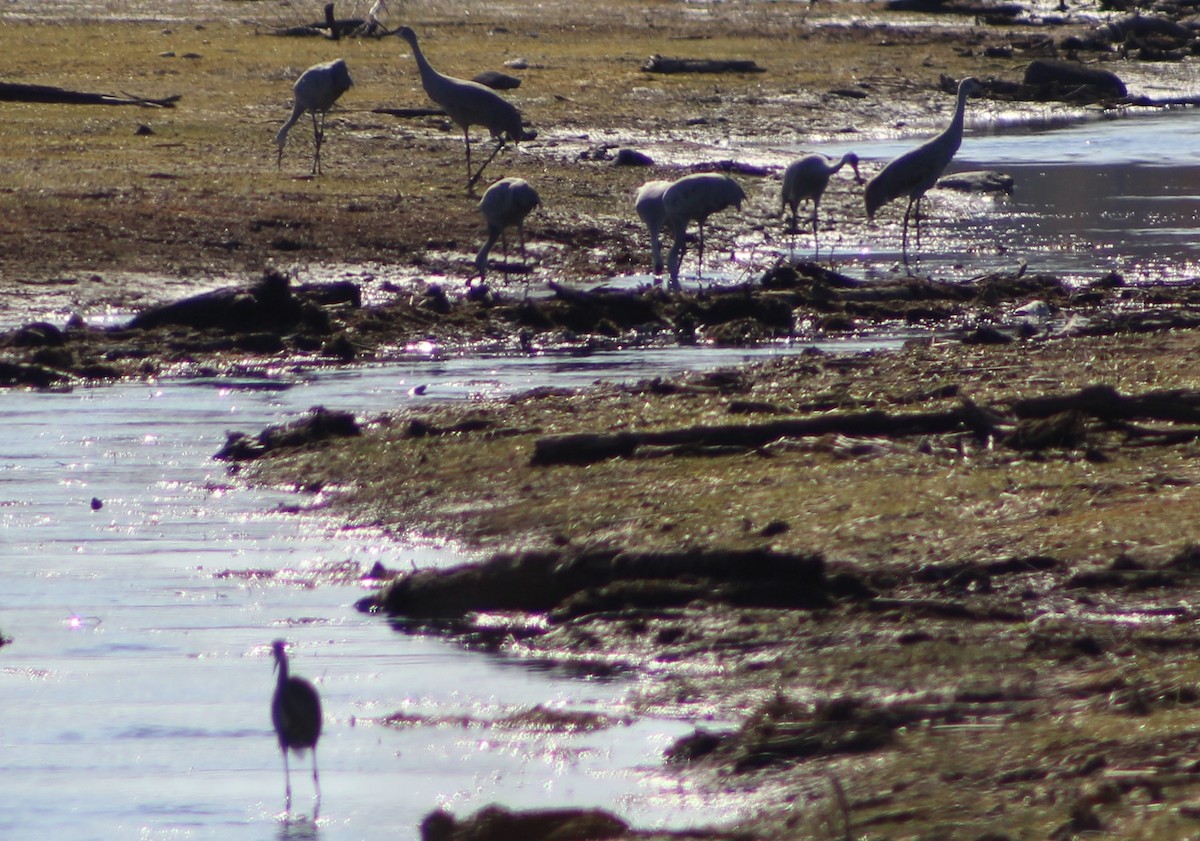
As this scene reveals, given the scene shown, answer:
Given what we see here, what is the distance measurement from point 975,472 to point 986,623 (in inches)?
75.2

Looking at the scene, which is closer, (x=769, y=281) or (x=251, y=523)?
(x=251, y=523)

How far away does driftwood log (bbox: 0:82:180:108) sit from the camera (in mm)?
24703

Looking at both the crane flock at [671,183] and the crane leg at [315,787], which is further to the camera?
the crane flock at [671,183]

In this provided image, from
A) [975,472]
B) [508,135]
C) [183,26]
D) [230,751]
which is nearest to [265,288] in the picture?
[975,472]

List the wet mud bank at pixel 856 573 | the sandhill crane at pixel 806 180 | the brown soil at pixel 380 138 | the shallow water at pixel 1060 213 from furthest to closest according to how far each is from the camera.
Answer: the sandhill crane at pixel 806 180 → the shallow water at pixel 1060 213 → the brown soil at pixel 380 138 → the wet mud bank at pixel 856 573

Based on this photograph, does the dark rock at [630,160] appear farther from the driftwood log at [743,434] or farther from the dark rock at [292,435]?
the driftwood log at [743,434]

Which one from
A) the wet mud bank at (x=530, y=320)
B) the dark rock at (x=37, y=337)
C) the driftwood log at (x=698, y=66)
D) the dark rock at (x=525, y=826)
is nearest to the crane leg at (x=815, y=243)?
the wet mud bank at (x=530, y=320)

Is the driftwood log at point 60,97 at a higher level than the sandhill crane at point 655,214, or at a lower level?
higher

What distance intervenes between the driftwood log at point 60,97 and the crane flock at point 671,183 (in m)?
2.61

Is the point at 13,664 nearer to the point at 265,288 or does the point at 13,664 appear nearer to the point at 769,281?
the point at 265,288

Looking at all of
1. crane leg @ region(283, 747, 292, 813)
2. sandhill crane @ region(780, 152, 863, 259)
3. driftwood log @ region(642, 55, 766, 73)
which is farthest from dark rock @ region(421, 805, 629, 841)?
driftwood log @ region(642, 55, 766, 73)

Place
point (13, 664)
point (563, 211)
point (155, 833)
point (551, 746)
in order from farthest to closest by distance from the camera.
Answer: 1. point (563, 211)
2. point (13, 664)
3. point (551, 746)
4. point (155, 833)

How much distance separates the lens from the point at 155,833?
5223 millimetres

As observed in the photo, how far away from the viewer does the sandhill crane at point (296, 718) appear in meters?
5.55
